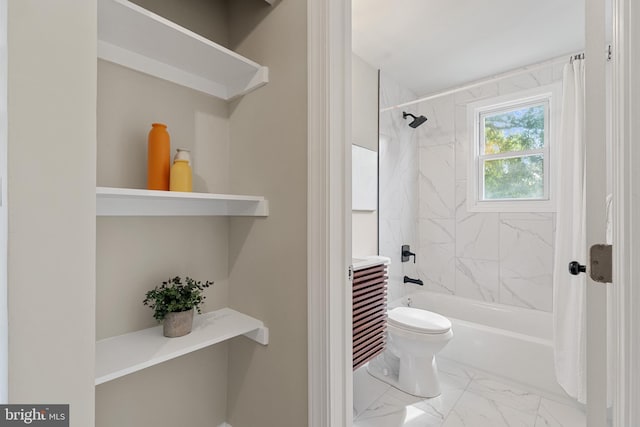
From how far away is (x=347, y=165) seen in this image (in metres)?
1.07

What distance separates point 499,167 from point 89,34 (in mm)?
3054

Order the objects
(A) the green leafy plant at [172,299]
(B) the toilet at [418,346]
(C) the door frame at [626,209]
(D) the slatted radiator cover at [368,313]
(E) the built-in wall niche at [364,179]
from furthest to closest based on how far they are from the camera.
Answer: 1. (E) the built-in wall niche at [364,179]
2. (B) the toilet at [418,346]
3. (D) the slatted radiator cover at [368,313]
4. (A) the green leafy plant at [172,299]
5. (C) the door frame at [626,209]

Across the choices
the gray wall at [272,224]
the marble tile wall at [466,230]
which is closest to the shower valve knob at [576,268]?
the gray wall at [272,224]

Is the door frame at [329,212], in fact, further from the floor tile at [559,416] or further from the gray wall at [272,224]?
the floor tile at [559,416]

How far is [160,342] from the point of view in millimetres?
1062

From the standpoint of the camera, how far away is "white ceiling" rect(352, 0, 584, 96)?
1.77 metres

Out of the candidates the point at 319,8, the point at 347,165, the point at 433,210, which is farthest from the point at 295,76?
the point at 433,210

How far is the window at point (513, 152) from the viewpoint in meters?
2.50

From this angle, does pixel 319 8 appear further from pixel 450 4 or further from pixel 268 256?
pixel 450 4

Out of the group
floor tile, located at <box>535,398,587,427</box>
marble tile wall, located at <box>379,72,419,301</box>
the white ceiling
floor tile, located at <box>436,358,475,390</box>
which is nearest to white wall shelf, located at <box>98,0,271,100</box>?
the white ceiling

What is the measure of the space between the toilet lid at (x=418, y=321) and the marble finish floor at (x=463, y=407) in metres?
0.45

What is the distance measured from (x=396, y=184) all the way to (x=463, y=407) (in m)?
1.78

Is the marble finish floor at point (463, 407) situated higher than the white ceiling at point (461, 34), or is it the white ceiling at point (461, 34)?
the white ceiling at point (461, 34)

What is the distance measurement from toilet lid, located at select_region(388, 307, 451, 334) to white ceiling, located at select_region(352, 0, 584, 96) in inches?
Result: 78.3
